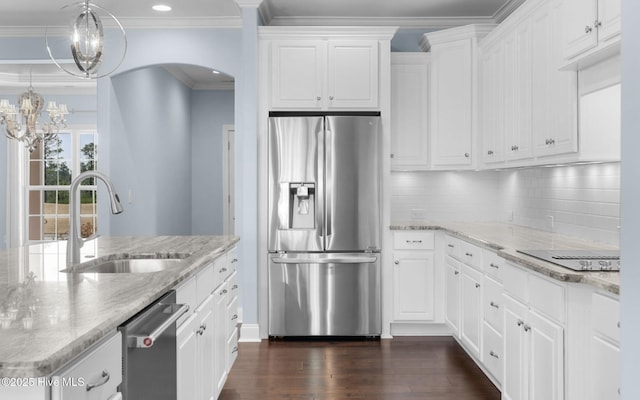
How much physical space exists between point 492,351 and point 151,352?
7.31 feet

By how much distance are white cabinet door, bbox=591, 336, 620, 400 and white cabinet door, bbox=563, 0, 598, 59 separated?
1.38 m

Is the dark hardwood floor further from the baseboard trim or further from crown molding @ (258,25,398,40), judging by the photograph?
crown molding @ (258,25,398,40)

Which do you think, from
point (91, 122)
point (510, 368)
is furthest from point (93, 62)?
point (91, 122)

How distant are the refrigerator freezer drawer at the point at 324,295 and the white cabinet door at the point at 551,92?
5.73 feet

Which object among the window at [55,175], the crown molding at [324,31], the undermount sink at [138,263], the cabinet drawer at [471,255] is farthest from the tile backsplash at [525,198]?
the window at [55,175]

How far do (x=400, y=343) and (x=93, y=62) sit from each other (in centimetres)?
309

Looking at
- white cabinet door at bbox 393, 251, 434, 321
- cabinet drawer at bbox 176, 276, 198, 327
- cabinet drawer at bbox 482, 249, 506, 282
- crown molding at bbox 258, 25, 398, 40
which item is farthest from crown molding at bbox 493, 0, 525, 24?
cabinet drawer at bbox 176, 276, 198, 327

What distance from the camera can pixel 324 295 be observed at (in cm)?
445

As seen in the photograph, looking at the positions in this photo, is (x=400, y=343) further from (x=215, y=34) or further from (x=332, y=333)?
(x=215, y=34)

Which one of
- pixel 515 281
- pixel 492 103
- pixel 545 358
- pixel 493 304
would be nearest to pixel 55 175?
pixel 492 103

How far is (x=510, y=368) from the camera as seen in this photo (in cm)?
273

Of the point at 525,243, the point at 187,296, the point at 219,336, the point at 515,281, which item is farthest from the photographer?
the point at 525,243

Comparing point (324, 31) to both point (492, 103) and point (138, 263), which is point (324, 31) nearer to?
point (492, 103)

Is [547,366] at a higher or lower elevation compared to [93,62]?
lower
